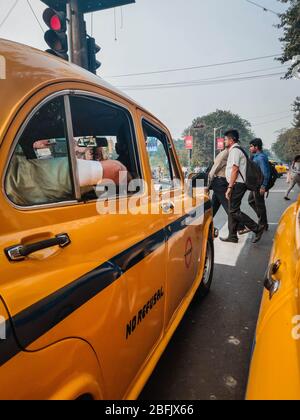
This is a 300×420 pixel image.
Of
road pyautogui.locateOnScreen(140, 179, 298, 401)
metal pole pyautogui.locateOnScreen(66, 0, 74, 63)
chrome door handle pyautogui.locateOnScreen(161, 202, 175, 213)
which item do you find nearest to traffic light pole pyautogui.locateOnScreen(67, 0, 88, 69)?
metal pole pyautogui.locateOnScreen(66, 0, 74, 63)

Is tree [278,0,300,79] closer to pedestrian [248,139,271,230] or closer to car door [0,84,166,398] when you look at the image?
pedestrian [248,139,271,230]

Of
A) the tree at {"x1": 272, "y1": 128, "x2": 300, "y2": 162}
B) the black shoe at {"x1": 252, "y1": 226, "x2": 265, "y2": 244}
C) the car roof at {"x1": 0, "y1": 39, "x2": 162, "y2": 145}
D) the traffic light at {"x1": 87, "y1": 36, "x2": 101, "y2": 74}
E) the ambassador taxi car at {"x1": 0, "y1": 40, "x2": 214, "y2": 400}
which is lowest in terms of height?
the black shoe at {"x1": 252, "y1": 226, "x2": 265, "y2": 244}

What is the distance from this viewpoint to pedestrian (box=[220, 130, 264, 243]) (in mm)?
4984

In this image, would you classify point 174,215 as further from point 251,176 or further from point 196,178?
point 251,176

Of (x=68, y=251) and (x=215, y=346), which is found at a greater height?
(x=68, y=251)

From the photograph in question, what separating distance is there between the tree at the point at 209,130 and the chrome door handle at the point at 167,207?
8527 cm

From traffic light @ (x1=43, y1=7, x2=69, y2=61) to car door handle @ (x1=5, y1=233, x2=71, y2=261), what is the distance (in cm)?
350

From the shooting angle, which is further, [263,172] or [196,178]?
[263,172]

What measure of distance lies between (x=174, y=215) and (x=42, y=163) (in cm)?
115

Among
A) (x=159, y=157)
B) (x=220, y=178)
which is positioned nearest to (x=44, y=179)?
(x=159, y=157)

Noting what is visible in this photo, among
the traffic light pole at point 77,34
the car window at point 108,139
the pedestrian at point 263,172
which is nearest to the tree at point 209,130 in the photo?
the pedestrian at point 263,172

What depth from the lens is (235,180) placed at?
505cm

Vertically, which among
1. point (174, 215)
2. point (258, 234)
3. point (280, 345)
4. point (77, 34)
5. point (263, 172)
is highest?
point (77, 34)
